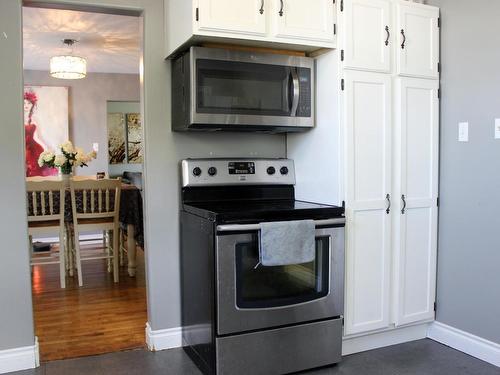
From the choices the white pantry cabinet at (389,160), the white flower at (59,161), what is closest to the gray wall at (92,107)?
the white flower at (59,161)

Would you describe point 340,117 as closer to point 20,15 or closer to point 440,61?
point 440,61

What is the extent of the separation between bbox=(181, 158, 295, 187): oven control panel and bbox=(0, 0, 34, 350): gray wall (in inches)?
35.9

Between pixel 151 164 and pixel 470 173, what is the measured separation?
6.16 ft

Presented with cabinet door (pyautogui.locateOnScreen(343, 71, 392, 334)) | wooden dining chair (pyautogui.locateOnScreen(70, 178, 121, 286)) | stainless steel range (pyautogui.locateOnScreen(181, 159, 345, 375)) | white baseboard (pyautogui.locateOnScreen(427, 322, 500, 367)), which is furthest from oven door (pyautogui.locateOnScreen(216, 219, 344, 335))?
wooden dining chair (pyautogui.locateOnScreen(70, 178, 121, 286))

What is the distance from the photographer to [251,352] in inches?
95.3

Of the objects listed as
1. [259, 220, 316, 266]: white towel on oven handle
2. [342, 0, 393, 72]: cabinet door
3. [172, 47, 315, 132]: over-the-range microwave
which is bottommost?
[259, 220, 316, 266]: white towel on oven handle

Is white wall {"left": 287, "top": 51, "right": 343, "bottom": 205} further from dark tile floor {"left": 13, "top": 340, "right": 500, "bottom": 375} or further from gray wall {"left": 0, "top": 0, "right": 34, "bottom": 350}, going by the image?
gray wall {"left": 0, "top": 0, "right": 34, "bottom": 350}

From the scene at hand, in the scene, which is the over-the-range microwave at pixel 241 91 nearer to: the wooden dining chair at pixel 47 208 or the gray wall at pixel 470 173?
the gray wall at pixel 470 173

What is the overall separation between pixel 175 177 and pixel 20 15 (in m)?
1.21

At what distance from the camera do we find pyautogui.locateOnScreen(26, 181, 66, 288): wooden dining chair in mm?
4289

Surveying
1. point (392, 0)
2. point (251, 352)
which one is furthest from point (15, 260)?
point (392, 0)

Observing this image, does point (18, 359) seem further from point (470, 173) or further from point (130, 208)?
point (470, 173)

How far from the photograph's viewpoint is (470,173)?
9.22ft

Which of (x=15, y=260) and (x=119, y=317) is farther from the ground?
(x=15, y=260)
